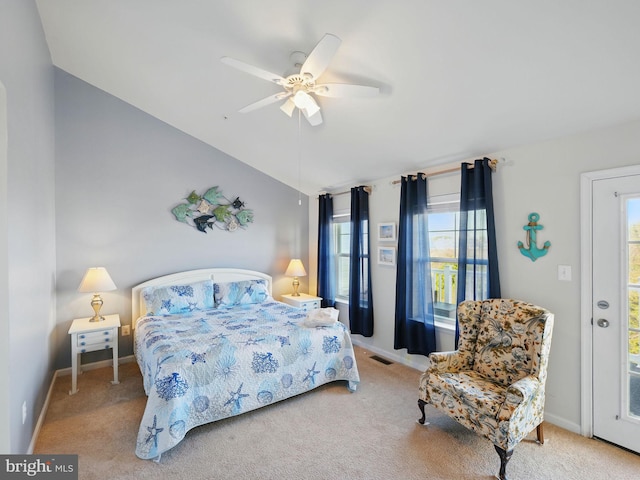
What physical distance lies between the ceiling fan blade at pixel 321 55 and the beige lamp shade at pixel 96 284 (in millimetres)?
2885

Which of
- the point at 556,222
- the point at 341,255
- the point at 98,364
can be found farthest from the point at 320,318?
the point at 98,364

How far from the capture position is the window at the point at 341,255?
4.73 meters

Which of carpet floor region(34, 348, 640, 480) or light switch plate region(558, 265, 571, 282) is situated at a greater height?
light switch plate region(558, 265, 571, 282)

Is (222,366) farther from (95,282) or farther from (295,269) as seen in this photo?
(295,269)

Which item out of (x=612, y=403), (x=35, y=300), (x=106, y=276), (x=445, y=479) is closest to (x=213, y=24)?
(x=35, y=300)

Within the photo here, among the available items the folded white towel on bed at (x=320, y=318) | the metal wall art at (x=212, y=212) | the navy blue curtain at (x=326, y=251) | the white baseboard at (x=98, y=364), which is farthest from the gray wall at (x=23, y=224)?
the navy blue curtain at (x=326, y=251)

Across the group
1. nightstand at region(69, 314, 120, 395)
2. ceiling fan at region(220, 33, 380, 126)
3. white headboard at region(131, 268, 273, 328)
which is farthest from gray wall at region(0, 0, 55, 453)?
ceiling fan at region(220, 33, 380, 126)

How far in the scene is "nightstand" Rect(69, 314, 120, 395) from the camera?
300 cm

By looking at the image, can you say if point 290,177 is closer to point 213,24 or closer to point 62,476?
point 213,24

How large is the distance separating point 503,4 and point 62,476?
3.51 meters

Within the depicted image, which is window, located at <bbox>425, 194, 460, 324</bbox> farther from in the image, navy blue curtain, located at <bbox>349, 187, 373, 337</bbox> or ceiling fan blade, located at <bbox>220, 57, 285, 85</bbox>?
ceiling fan blade, located at <bbox>220, 57, 285, 85</bbox>

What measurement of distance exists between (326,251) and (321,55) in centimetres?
314

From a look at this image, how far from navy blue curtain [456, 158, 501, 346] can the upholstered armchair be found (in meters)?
0.28

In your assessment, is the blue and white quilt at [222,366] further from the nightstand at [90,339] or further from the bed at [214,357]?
the nightstand at [90,339]
